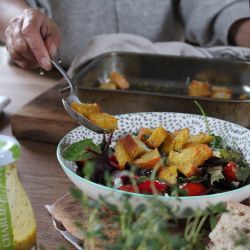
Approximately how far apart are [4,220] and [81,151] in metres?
0.31

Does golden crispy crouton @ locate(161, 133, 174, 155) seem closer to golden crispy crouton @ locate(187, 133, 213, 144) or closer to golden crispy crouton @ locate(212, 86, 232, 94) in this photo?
golden crispy crouton @ locate(187, 133, 213, 144)

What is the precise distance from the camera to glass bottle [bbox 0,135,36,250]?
65 centimetres

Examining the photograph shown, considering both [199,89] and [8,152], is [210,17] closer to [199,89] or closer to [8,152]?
[199,89]

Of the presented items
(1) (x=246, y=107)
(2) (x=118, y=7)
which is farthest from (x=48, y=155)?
(2) (x=118, y=7)

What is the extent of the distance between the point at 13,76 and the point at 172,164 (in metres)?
1.01

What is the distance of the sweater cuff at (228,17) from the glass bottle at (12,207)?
4.60 ft

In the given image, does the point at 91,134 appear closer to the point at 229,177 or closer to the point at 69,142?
the point at 69,142

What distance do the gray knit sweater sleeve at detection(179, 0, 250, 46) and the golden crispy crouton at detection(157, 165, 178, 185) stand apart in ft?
3.69

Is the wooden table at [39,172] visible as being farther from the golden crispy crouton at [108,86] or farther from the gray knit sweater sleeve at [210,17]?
the gray knit sweater sleeve at [210,17]

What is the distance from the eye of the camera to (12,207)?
2.19 ft

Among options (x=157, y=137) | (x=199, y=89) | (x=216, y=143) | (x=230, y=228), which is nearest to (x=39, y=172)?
(x=157, y=137)

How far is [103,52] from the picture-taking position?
66.5 inches

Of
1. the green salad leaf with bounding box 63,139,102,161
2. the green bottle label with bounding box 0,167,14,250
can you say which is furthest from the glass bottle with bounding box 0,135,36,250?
the green salad leaf with bounding box 63,139,102,161

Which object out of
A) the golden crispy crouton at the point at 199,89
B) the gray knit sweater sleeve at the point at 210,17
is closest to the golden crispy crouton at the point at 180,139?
the golden crispy crouton at the point at 199,89
